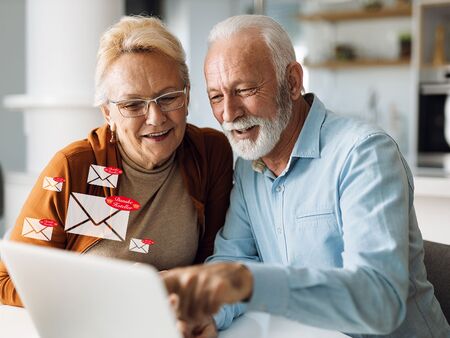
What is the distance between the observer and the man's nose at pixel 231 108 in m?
1.45

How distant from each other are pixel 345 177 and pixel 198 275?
0.53 m

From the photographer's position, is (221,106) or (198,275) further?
(221,106)

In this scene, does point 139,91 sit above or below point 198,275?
above

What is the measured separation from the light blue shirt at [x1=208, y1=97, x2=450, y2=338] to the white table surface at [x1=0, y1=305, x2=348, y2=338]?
34 mm

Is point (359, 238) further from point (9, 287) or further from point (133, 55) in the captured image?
point (9, 287)

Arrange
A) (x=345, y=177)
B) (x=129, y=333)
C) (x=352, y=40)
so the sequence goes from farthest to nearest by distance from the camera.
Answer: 1. (x=352, y=40)
2. (x=345, y=177)
3. (x=129, y=333)

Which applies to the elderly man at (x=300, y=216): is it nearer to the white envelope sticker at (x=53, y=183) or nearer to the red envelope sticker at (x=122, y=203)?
the red envelope sticker at (x=122, y=203)

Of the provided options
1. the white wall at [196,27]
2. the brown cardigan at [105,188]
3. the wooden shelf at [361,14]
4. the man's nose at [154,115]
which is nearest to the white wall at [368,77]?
the wooden shelf at [361,14]

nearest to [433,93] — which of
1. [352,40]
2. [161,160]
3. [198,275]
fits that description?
[352,40]

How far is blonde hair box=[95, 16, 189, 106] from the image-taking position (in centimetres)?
151

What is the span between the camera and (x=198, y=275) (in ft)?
2.83

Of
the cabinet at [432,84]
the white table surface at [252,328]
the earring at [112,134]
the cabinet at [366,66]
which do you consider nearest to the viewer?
the white table surface at [252,328]

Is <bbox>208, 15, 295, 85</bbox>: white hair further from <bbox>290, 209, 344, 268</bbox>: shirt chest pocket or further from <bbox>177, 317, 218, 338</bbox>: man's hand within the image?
<bbox>177, 317, 218, 338</bbox>: man's hand

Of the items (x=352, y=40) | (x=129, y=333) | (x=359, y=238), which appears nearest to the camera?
(x=129, y=333)
